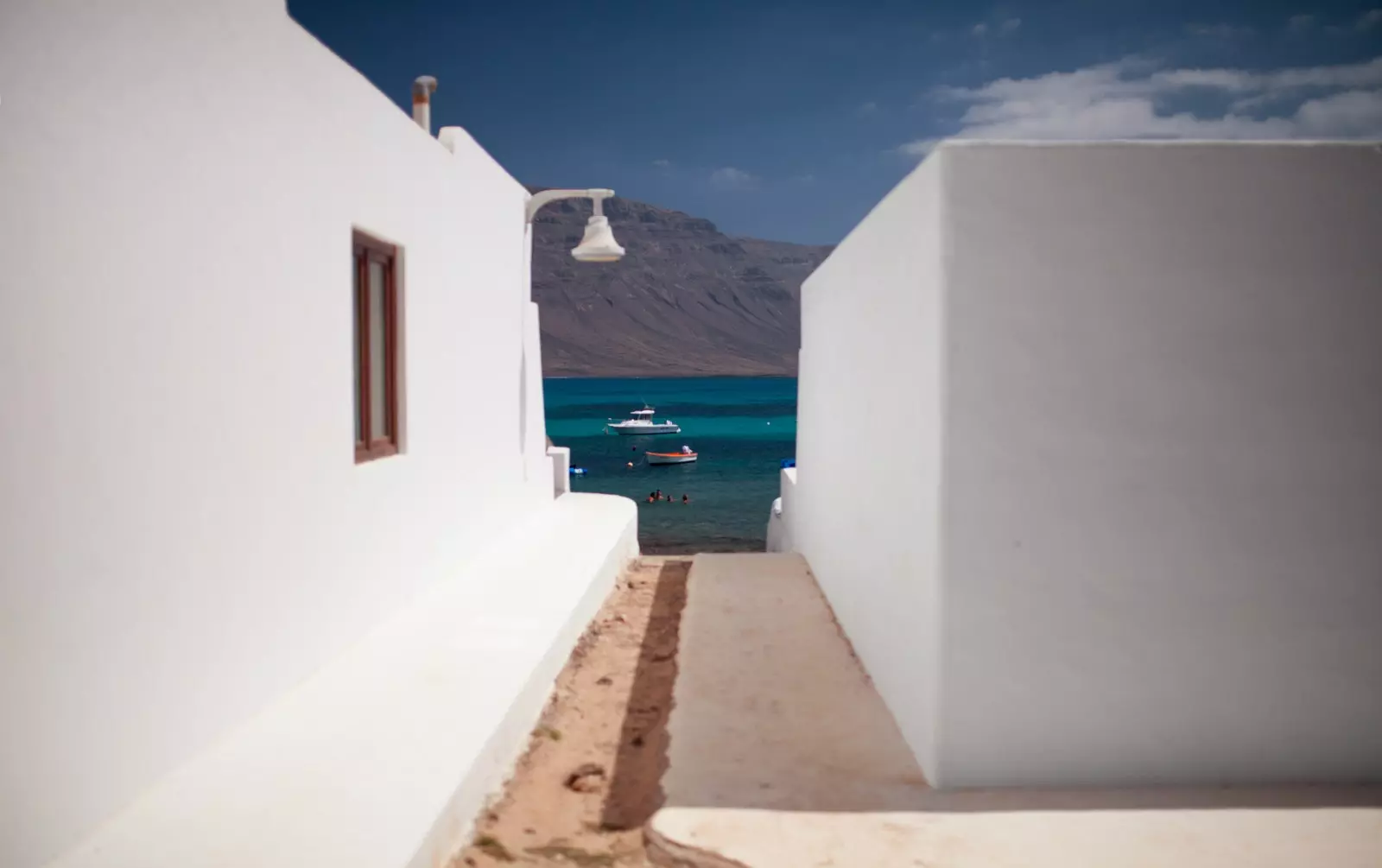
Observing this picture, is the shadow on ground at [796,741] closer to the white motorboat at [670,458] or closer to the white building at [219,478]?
the white building at [219,478]

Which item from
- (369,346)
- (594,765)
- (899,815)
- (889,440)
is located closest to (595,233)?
(369,346)

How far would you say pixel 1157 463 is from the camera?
133 inches

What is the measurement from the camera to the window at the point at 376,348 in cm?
520

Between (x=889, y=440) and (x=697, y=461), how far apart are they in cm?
3270

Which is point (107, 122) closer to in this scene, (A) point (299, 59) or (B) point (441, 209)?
(A) point (299, 59)

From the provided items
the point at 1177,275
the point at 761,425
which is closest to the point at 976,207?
the point at 1177,275

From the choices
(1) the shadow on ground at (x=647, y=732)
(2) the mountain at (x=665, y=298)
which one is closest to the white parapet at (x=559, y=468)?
(1) the shadow on ground at (x=647, y=732)

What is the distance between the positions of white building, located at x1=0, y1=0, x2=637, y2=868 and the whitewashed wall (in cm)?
1

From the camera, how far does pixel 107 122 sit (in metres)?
2.84

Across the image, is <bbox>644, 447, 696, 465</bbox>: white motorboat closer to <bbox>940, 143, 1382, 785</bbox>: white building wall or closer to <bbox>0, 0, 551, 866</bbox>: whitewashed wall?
<bbox>0, 0, 551, 866</bbox>: whitewashed wall

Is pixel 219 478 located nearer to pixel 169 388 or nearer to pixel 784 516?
pixel 169 388

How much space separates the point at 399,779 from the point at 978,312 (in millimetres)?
2522

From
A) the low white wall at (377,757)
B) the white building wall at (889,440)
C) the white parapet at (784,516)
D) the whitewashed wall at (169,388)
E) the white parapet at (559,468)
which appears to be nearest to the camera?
the whitewashed wall at (169,388)

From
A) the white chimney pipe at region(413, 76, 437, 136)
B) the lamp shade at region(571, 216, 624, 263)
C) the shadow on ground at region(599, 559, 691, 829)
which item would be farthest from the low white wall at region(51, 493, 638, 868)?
the lamp shade at region(571, 216, 624, 263)
